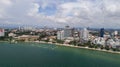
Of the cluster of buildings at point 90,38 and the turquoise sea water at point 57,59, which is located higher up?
the cluster of buildings at point 90,38

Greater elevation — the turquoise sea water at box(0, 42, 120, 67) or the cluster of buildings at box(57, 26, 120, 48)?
the cluster of buildings at box(57, 26, 120, 48)

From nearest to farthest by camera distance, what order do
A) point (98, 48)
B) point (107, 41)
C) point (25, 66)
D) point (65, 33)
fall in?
point (25, 66)
point (98, 48)
point (107, 41)
point (65, 33)

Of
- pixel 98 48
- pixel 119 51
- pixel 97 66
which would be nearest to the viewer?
pixel 97 66

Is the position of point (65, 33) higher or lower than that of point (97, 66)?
higher

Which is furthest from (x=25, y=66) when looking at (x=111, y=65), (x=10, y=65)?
(x=111, y=65)

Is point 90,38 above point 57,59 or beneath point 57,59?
above

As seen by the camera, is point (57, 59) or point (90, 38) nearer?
point (57, 59)

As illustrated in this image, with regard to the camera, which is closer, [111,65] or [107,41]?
[111,65]

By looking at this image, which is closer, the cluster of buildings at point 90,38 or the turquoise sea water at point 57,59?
the turquoise sea water at point 57,59

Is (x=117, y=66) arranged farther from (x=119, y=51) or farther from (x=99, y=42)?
(x=99, y=42)

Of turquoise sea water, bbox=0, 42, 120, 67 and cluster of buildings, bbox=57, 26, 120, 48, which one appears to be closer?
turquoise sea water, bbox=0, 42, 120, 67

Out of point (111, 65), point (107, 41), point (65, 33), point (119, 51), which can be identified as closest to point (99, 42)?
point (107, 41)
